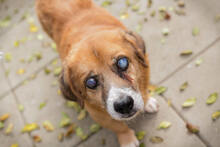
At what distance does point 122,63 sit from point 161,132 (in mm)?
1433

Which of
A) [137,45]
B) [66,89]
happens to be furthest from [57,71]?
[137,45]

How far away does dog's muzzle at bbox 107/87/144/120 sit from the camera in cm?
268

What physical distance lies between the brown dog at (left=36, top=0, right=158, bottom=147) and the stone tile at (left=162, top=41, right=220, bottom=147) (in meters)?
0.46

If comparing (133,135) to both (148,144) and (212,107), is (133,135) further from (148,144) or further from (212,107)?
(212,107)

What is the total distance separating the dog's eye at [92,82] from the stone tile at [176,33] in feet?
5.33

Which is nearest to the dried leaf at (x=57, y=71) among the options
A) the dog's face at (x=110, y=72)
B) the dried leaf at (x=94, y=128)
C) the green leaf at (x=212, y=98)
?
the dried leaf at (x=94, y=128)

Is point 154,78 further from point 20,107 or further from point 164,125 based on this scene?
point 20,107

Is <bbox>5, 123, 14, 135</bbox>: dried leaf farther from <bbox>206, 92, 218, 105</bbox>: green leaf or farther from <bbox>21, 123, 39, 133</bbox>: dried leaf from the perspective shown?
<bbox>206, 92, 218, 105</bbox>: green leaf

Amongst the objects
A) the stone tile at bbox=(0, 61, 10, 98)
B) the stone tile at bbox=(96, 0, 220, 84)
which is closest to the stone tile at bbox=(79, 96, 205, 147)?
the stone tile at bbox=(96, 0, 220, 84)

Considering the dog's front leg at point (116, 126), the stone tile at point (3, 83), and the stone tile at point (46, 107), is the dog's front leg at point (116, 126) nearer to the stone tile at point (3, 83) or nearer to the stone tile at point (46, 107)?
the stone tile at point (46, 107)

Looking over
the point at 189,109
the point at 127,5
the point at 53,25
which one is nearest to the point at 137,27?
the point at 127,5

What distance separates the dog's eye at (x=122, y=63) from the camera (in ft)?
9.45

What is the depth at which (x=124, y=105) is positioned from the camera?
2703mm

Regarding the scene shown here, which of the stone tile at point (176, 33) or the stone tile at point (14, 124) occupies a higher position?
the stone tile at point (176, 33)
